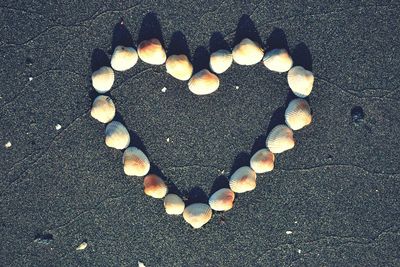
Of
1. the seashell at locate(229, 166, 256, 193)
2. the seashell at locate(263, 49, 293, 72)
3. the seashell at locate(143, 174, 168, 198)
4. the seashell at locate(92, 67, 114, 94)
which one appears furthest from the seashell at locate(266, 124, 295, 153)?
the seashell at locate(92, 67, 114, 94)

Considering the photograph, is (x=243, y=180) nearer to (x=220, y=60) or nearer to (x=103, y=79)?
(x=220, y=60)

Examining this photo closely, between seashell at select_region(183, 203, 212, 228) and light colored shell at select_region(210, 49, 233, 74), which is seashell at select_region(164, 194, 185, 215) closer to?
seashell at select_region(183, 203, 212, 228)

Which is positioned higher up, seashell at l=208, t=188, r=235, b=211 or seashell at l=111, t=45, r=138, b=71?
seashell at l=111, t=45, r=138, b=71

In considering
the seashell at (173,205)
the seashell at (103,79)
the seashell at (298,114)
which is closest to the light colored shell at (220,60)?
the seashell at (298,114)

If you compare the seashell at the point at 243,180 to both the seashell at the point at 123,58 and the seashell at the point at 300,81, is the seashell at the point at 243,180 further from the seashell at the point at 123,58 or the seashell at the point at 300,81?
the seashell at the point at 123,58

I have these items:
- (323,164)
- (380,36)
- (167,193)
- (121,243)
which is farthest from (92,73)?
(380,36)

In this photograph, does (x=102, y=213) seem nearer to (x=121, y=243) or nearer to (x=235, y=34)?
(x=121, y=243)
